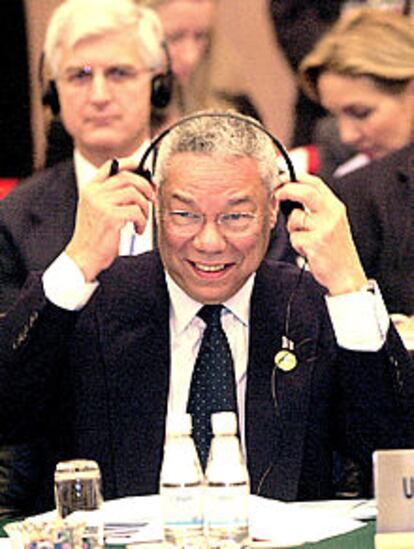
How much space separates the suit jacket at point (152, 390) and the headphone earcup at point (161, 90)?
1.58 metres

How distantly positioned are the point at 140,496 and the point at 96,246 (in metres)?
0.53

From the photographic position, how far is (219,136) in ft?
12.5

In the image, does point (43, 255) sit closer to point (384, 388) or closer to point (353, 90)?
point (384, 388)

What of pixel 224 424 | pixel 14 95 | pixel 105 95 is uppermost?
pixel 14 95

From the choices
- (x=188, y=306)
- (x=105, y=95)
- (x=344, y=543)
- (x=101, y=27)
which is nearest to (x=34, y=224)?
(x=105, y=95)

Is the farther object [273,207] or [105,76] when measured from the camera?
[105,76]

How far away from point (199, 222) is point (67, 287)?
327 millimetres

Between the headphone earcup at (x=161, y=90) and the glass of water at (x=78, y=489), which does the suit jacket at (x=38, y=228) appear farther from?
the glass of water at (x=78, y=489)

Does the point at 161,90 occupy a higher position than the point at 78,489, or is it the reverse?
the point at 161,90

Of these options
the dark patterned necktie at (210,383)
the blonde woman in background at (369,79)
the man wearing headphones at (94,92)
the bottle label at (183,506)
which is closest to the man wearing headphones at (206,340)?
the dark patterned necktie at (210,383)

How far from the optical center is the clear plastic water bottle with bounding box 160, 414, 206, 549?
3.10m

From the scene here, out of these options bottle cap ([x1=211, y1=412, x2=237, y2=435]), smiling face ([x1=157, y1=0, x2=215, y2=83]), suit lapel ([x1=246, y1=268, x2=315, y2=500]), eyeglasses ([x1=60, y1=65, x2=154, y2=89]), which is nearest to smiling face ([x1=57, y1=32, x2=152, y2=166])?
eyeglasses ([x1=60, y1=65, x2=154, y2=89])

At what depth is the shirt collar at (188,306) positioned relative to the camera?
12.6 ft

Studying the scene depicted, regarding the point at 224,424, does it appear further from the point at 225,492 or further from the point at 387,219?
the point at 387,219
